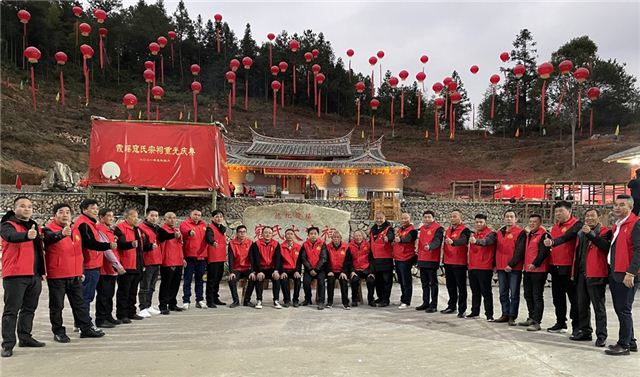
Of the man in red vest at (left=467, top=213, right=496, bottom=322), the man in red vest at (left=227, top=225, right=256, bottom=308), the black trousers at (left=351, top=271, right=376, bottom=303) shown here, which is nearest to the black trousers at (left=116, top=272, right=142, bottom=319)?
the man in red vest at (left=227, top=225, right=256, bottom=308)

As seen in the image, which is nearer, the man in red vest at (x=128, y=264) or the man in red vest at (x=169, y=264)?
the man in red vest at (x=128, y=264)

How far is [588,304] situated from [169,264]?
5.67m

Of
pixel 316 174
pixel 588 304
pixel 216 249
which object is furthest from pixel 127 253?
pixel 316 174

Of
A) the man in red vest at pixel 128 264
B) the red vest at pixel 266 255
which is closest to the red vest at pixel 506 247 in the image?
the red vest at pixel 266 255

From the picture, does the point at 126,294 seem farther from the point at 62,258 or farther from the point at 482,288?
the point at 482,288

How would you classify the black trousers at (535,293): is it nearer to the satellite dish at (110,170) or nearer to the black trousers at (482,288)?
the black trousers at (482,288)

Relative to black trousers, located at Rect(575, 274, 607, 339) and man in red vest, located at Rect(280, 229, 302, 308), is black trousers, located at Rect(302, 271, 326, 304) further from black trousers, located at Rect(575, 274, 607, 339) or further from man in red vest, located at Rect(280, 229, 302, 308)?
black trousers, located at Rect(575, 274, 607, 339)

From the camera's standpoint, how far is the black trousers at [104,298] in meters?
5.49

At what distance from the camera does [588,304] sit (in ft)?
16.5

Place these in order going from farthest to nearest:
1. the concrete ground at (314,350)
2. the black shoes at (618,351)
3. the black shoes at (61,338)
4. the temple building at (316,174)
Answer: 1. the temple building at (316,174)
2. the black shoes at (61,338)
3. the black shoes at (618,351)
4. the concrete ground at (314,350)

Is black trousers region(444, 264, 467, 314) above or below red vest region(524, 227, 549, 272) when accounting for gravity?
below

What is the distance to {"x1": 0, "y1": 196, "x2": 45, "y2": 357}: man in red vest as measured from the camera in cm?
429

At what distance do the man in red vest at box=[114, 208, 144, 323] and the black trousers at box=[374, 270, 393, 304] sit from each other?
149 inches

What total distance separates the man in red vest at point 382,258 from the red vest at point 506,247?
1674 millimetres
